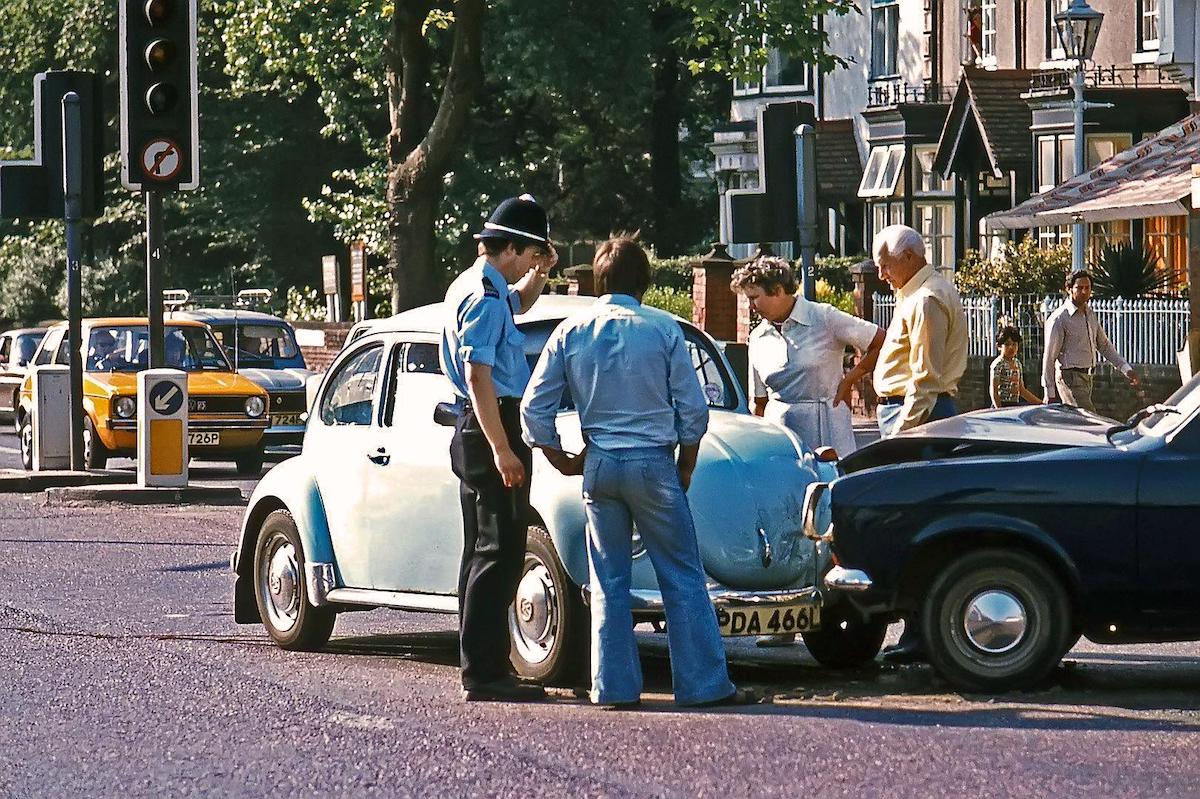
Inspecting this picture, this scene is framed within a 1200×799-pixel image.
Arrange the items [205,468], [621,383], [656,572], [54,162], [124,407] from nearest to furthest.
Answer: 1. [621,383]
2. [656,572]
3. [54,162]
4. [124,407]
5. [205,468]

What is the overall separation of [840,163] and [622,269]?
4790 cm

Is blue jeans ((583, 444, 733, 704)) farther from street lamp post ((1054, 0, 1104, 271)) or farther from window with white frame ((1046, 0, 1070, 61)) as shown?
window with white frame ((1046, 0, 1070, 61))

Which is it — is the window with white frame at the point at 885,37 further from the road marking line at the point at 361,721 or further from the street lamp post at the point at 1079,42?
the road marking line at the point at 361,721

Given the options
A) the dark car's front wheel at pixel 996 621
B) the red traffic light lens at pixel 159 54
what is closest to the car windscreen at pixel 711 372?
the dark car's front wheel at pixel 996 621

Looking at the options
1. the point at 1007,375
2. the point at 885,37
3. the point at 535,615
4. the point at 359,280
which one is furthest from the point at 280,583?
the point at 885,37

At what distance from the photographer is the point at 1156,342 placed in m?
29.4

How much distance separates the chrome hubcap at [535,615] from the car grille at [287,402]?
15.4m

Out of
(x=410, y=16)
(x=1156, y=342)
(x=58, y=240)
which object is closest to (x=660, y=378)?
(x=1156, y=342)

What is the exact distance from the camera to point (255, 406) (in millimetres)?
24641

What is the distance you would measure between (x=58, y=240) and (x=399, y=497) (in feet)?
163

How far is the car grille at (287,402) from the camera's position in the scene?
2552 centimetres

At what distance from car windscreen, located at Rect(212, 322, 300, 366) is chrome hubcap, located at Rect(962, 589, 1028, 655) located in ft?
60.2

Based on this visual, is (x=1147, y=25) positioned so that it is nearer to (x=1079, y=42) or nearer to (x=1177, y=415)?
(x=1079, y=42)

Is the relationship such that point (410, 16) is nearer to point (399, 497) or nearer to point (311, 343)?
point (311, 343)
